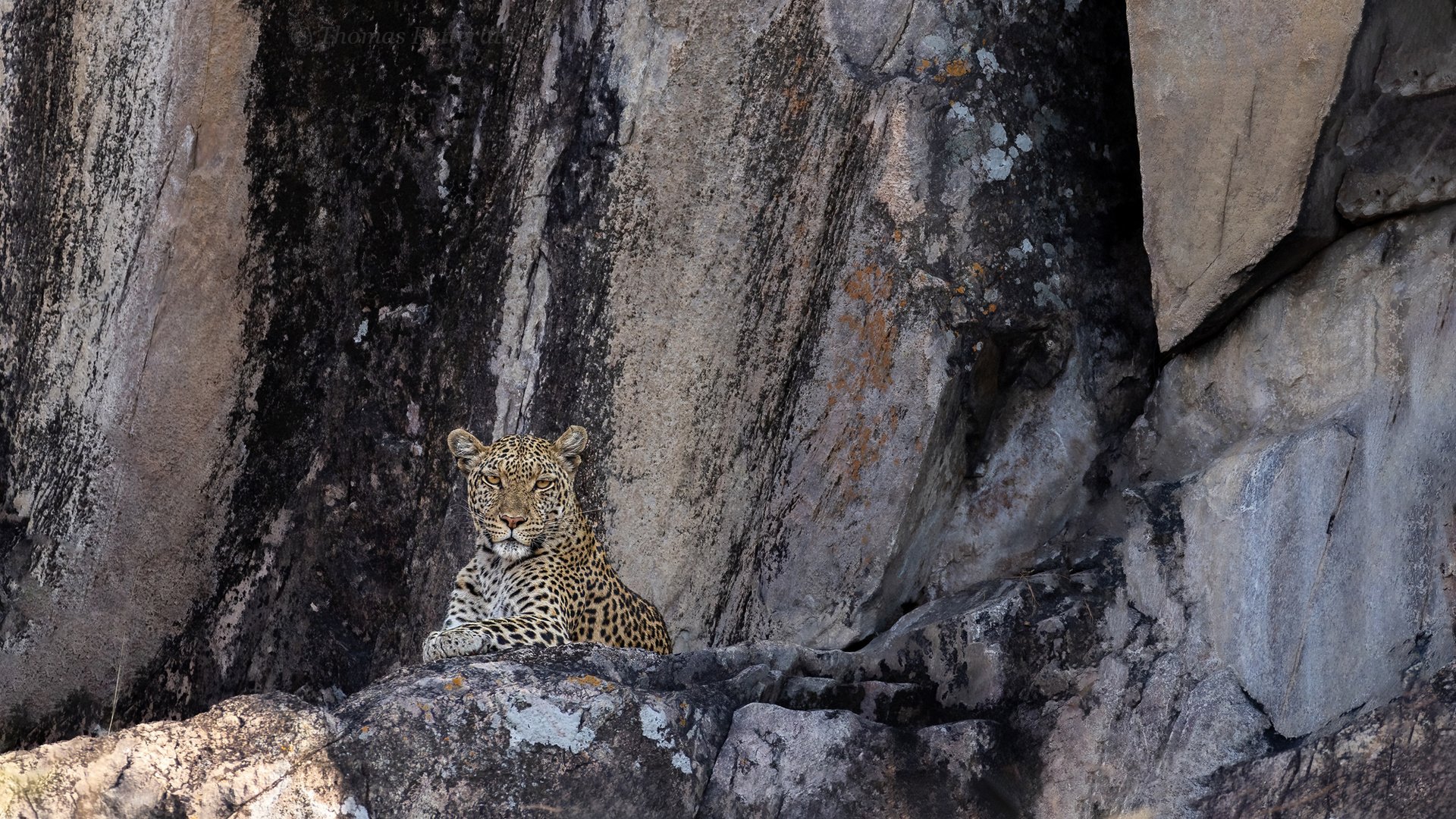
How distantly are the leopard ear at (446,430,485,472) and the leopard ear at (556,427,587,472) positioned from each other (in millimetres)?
370

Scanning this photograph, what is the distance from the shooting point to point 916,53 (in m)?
6.74

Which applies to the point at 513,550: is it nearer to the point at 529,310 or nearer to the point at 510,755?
the point at 529,310

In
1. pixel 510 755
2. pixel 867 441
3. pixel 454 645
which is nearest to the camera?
pixel 510 755

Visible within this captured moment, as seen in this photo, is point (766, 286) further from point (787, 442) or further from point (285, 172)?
point (285, 172)

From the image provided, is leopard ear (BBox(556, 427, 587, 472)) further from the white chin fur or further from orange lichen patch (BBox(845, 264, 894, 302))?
orange lichen patch (BBox(845, 264, 894, 302))

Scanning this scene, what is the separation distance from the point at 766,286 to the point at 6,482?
478 cm

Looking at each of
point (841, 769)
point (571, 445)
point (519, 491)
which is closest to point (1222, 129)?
point (841, 769)

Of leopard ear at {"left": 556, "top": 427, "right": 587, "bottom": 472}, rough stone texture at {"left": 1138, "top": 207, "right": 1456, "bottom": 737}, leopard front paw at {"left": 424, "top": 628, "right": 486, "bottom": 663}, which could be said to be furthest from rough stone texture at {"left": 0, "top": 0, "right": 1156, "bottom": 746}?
leopard front paw at {"left": 424, "top": 628, "right": 486, "bottom": 663}

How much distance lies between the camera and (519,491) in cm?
642

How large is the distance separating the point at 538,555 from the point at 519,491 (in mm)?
302

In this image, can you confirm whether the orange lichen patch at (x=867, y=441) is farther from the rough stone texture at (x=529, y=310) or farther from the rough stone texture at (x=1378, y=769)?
the rough stone texture at (x=1378, y=769)

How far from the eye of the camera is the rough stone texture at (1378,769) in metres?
4.20

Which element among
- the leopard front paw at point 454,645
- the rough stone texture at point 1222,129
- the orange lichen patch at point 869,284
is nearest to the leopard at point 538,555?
the leopard front paw at point 454,645

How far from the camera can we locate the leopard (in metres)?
6.17
